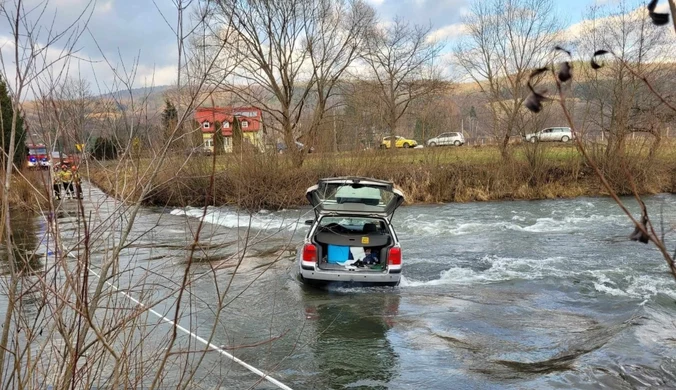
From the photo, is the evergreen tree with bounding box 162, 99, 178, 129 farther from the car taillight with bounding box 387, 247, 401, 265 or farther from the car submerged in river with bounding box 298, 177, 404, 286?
the car taillight with bounding box 387, 247, 401, 265

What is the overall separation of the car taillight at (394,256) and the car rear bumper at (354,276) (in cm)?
16

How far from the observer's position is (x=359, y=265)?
9.59m

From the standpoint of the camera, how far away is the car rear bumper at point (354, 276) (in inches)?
362

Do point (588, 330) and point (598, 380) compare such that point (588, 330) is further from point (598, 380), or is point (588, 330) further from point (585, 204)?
point (585, 204)

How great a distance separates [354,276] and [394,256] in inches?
31.0

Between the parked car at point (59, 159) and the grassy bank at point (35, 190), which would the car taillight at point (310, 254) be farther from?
the parked car at point (59, 159)

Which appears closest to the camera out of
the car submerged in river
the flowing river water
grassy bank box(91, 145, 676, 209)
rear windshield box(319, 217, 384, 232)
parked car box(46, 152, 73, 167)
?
parked car box(46, 152, 73, 167)

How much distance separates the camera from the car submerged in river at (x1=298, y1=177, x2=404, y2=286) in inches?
363

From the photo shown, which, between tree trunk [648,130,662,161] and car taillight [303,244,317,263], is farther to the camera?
tree trunk [648,130,662,161]

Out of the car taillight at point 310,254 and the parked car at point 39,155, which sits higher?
the parked car at point 39,155

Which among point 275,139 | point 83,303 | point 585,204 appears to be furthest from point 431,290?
point 275,139

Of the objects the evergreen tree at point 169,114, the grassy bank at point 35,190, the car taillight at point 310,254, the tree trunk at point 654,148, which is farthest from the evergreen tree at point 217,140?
the tree trunk at point 654,148

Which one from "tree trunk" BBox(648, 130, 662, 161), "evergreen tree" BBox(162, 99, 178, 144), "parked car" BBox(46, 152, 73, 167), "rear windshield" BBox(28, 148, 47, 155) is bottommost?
"tree trunk" BBox(648, 130, 662, 161)

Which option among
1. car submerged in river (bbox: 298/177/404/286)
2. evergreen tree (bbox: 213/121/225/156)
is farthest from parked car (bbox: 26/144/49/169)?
car submerged in river (bbox: 298/177/404/286)
